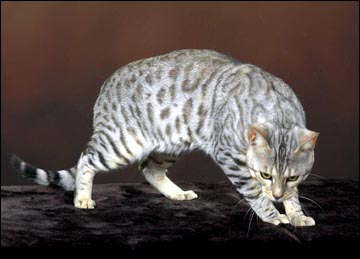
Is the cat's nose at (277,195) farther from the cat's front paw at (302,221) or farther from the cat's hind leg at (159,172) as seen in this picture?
the cat's hind leg at (159,172)

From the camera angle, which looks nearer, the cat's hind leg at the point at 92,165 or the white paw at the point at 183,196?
the cat's hind leg at the point at 92,165

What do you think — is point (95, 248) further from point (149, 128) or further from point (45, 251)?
point (149, 128)

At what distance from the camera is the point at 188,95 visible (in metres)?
3.38

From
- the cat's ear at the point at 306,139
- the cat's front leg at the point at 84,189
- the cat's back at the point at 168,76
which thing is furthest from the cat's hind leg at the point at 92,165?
the cat's ear at the point at 306,139

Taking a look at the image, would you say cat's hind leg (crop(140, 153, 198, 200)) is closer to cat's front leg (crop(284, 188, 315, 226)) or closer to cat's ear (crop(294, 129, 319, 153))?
cat's front leg (crop(284, 188, 315, 226))

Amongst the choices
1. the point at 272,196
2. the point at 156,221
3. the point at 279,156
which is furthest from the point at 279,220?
the point at 156,221

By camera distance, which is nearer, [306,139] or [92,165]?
[306,139]

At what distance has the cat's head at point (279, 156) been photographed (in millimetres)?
2951

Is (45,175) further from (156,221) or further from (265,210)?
(265,210)

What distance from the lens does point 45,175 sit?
3500mm

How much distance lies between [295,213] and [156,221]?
57 cm

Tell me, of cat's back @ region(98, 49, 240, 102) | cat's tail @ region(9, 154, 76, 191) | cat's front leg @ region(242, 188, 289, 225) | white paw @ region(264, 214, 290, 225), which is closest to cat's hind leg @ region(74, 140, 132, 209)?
cat's tail @ region(9, 154, 76, 191)

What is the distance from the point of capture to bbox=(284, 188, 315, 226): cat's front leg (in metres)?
3.15

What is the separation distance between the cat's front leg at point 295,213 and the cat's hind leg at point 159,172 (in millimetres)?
517
